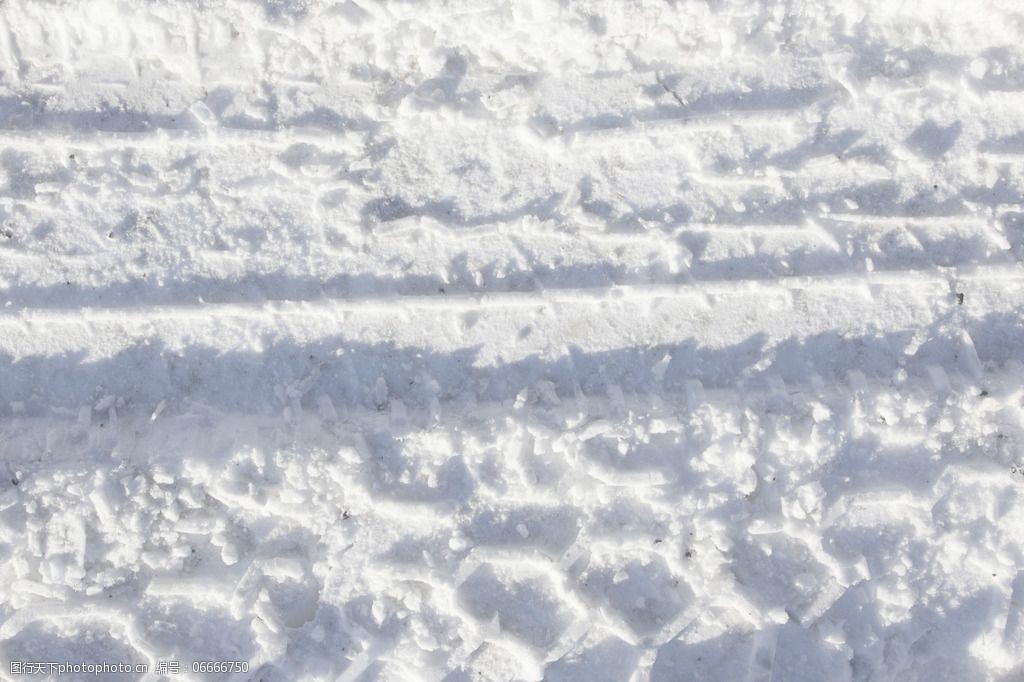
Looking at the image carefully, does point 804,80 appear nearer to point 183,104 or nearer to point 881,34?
point 881,34

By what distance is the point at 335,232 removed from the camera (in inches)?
83.4

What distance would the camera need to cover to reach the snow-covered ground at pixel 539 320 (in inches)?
81.4

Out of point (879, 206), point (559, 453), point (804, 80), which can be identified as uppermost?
point (804, 80)

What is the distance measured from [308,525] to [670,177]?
1.45m

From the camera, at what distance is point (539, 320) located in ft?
6.95

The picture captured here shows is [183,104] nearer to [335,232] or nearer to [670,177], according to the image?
[335,232]

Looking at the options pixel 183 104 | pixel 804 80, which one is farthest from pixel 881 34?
pixel 183 104

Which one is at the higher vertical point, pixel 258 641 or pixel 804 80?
pixel 804 80

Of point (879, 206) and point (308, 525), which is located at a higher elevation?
point (879, 206)

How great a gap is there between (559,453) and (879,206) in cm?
119

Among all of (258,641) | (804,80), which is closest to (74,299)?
(258,641)

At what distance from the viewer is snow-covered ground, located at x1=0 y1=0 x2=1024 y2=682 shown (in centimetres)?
207

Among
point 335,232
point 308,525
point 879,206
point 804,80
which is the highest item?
point 804,80

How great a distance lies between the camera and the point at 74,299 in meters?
2.11
